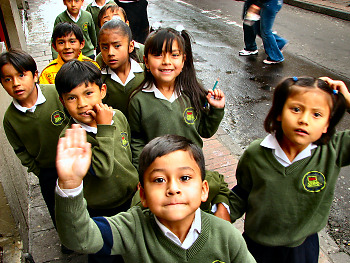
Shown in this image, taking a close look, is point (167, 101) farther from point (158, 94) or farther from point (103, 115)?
point (103, 115)

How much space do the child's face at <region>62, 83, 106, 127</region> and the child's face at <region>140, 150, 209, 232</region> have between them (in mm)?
737

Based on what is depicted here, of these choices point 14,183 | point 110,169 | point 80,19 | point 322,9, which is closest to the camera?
point 110,169

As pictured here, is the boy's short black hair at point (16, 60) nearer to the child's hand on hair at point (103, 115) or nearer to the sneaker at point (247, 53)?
the child's hand on hair at point (103, 115)

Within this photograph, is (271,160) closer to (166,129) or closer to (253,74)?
(166,129)

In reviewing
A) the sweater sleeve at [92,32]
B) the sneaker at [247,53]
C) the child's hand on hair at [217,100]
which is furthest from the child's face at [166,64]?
the sneaker at [247,53]

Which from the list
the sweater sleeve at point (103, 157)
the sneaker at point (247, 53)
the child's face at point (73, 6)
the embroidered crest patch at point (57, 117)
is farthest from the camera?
the sneaker at point (247, 53)

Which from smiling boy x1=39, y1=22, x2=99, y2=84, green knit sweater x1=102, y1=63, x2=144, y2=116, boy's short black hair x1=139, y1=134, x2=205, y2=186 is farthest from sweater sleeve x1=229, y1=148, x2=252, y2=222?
smiling boy x1=39, y1=22, x2=99, y2=84

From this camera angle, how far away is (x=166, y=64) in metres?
2.23

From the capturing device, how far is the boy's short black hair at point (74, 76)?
6.49 feet

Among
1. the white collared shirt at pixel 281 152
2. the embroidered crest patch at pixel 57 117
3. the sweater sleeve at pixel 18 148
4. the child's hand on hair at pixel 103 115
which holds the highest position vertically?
the child's hand on hair at pixel 103 115

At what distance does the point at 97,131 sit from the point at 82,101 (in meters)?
0.26

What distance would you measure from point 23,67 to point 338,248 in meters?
2.74

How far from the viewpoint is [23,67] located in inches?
91.1

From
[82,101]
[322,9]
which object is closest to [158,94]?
[82,101]
